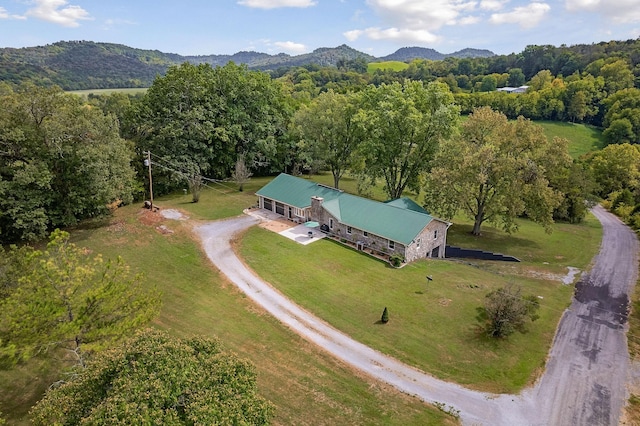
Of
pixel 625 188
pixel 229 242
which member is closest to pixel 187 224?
pixel 229 242

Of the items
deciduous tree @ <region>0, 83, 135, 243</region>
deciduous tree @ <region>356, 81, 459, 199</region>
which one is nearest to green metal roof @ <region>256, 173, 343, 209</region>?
deciduous tree @ <region>356, 81, 459, 199</region>

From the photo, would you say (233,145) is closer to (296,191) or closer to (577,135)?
(296,191)

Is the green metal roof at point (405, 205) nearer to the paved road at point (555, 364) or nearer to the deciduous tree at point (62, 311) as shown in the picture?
the paved road at point (555, 364)

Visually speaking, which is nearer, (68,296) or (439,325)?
(68,296)

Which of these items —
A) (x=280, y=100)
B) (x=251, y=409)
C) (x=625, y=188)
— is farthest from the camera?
(x=280, y=100)

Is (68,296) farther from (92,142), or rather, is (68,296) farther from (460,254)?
(460,254)

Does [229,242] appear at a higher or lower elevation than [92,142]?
lower

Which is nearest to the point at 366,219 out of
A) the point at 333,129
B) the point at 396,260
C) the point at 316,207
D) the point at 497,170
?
the point at 396,260
